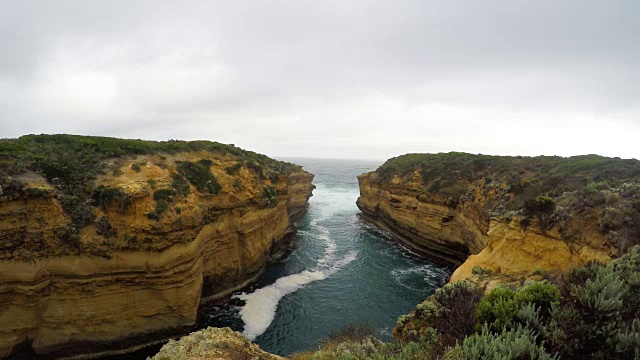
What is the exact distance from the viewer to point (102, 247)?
17.7m

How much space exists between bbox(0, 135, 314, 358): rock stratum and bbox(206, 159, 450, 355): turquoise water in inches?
136

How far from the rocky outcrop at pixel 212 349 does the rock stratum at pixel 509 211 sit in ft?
35.6

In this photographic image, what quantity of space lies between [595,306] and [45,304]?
74.1 feet

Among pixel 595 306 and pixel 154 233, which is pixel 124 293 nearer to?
pixel 154 233

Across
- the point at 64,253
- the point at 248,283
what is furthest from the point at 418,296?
the point at 64,253

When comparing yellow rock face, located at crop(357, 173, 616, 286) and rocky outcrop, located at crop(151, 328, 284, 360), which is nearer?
rocky outcrop, located at crop(151, 328, 284, 360)

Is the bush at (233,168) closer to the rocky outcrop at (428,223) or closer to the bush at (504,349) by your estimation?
the rocky outcrop at (428,223)

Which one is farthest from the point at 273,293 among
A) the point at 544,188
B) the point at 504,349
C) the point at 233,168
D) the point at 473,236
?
the point at 544,188

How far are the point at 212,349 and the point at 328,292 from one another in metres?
13.2

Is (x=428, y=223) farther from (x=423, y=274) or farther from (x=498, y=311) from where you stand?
(x=498, y=311)

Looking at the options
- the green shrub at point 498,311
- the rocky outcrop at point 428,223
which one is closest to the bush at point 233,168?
the rocky outcrop at point 428,223

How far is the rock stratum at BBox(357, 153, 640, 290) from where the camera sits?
613 inches

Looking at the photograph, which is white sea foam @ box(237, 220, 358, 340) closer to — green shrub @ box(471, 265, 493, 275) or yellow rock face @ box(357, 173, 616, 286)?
yellow rock face @ box(357, 173, 616, 286)

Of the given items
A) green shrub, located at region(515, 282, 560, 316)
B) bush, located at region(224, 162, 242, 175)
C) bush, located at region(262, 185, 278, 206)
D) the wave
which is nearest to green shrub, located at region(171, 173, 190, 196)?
bush, located at region(224, 162, 242, 175)
